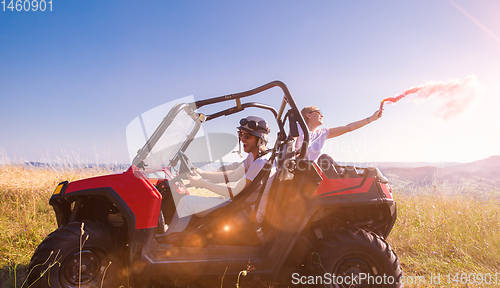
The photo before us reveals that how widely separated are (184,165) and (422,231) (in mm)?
4478

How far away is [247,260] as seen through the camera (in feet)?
8.66

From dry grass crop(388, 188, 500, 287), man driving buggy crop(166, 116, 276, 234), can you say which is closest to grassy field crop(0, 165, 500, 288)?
dry grass crop(388, 188, 500, 287)

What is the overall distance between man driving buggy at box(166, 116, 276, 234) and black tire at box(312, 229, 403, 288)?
765 mm

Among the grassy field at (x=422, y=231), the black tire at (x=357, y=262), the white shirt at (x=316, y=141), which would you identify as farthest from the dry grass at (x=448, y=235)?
the white shirt at (x=316, y=141)

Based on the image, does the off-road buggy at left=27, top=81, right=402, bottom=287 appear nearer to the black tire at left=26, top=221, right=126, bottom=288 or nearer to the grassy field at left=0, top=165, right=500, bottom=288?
the black tire at left=26, top=221, right=126, bottom=288

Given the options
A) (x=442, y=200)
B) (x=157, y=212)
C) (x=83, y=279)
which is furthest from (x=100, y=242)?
(x=442, y=200)

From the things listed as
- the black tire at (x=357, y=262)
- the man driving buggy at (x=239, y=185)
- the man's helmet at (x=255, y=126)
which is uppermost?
the man's helmet at (x=255, y=126)

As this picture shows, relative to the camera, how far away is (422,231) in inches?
187

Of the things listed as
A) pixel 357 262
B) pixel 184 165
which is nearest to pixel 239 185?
pixel 184 165

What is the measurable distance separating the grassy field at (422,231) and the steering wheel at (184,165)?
6.52 feet

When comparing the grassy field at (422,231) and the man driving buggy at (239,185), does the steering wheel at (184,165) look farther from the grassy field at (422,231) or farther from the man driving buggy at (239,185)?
the grassy field at (422,231)

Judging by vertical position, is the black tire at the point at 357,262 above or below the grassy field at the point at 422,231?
above

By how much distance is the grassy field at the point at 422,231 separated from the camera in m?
3.59

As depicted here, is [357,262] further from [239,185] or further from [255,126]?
[255,126]
